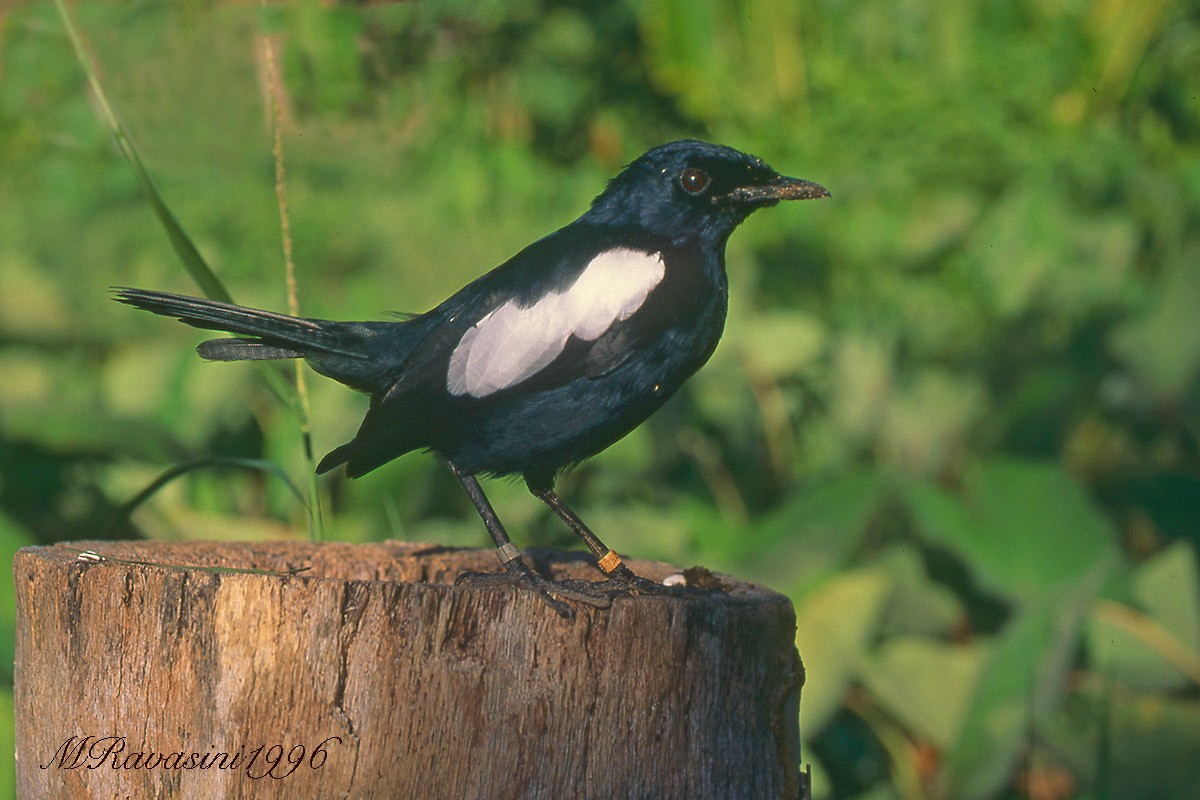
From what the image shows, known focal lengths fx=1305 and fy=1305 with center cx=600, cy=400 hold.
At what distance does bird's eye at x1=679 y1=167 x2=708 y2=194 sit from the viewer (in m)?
2.07

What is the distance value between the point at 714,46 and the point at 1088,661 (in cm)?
343

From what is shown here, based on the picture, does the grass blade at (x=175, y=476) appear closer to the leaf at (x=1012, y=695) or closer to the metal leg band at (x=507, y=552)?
the metal leg band at (x=507, y=552)

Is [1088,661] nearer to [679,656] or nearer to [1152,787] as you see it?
[1152,787]

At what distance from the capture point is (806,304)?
494 centimetres

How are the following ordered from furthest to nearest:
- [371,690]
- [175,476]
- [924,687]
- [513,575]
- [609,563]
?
[924,687], [175,476], [609,563], [513,575], [371,690]

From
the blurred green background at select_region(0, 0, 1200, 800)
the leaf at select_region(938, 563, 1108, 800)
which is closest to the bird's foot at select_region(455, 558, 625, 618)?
the blurred green background at select_region(0, 0, 1200, 800)

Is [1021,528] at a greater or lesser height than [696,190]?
lesser

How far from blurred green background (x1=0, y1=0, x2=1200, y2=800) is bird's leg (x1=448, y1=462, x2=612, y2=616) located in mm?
1041

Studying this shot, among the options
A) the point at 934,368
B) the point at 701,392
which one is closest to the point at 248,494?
the point at 701,392

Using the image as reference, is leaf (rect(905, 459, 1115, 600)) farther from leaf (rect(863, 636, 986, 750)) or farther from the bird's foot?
the bird's foot

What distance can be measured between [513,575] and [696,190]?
683 mm

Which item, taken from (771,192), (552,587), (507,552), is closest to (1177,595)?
(771,192)

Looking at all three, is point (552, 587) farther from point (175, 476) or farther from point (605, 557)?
point (175, 476)

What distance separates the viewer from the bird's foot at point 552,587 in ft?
5.04
